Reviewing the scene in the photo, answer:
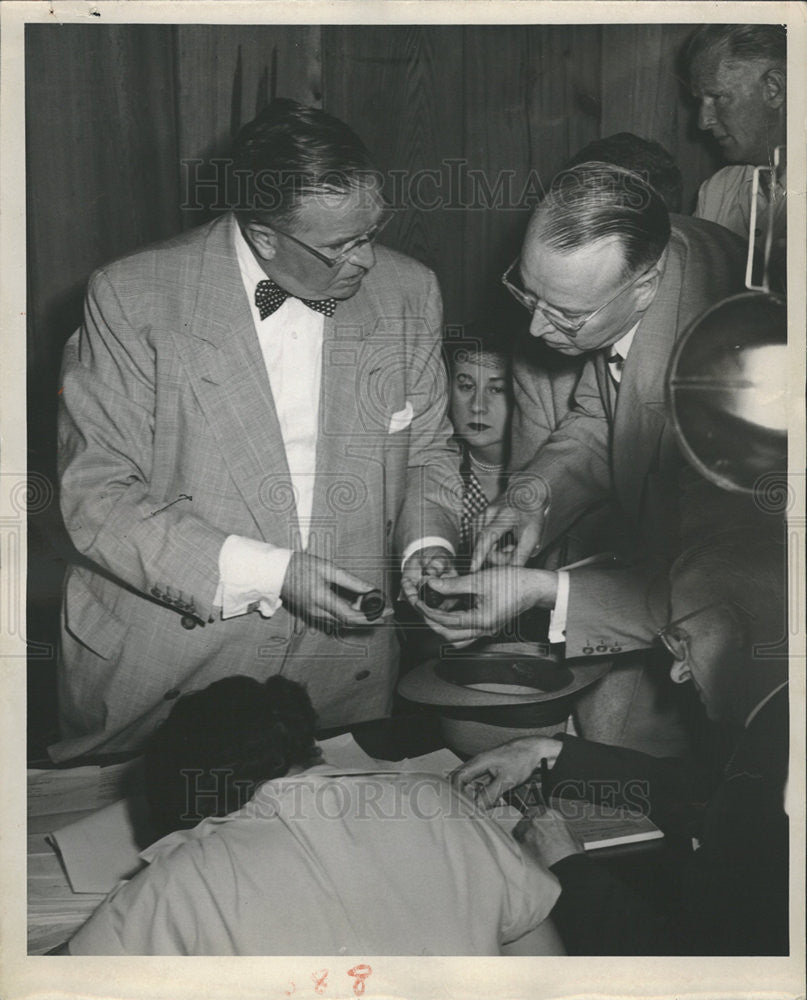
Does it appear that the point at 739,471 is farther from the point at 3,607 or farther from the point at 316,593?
the point at 3,607

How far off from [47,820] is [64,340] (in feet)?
3.54

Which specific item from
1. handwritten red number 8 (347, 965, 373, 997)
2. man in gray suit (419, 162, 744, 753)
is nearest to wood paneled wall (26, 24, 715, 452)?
man in gray suit (419, 162, 744, 753)

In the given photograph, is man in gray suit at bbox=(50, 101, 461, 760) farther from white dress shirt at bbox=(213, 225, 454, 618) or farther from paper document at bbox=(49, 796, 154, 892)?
paper document at bbox=(49, 796, 154, 892)

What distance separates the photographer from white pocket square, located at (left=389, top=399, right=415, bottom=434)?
104 inches

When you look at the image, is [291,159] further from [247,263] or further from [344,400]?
[344,400]

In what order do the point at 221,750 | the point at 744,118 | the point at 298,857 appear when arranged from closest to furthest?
1. the point at 298,857
2. the point at 221,750
3. the point at 744,118

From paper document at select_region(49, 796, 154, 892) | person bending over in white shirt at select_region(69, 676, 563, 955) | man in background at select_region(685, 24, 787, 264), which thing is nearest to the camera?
person bending over in white shirt at select_region(69, 676, 563, 955)

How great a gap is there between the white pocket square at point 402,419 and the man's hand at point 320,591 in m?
0.34

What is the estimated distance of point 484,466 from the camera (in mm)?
2668

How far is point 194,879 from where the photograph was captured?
2.35 metres

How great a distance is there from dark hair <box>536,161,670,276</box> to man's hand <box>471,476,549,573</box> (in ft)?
1.75

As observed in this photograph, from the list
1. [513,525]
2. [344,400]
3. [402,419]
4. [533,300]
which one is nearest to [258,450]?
[344,400]

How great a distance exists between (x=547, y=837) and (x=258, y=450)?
3.51ft

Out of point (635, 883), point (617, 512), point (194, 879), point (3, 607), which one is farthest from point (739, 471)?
point (3, 607)
